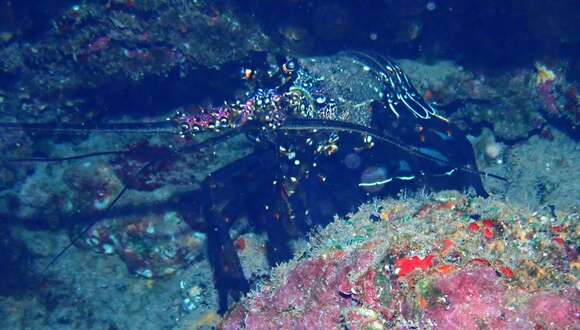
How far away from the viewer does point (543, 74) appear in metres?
6.27

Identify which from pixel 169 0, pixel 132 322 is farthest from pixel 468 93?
pixel 132 322

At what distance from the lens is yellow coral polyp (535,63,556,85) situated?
6242 mm

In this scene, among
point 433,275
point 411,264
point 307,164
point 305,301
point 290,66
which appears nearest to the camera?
point 433,275

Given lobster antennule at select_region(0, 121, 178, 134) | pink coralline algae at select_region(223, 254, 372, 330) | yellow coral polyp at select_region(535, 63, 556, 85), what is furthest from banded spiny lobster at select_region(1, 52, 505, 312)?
yellow coral polyp at select_region(535, 63, 556, 85)

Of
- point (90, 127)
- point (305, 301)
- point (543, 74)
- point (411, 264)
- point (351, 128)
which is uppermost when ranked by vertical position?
point (543, 74)

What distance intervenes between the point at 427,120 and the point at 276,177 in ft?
8.70

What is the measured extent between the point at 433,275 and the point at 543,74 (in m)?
5.31

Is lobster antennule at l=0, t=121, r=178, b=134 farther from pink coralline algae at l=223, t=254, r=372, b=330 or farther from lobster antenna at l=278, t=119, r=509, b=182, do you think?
pink coralline algae at l=223, t=254, r=372, b=330

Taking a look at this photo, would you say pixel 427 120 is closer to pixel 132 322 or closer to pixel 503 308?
pixel 503 308

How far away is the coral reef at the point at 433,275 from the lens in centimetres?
233

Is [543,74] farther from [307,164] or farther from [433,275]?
[433,275]

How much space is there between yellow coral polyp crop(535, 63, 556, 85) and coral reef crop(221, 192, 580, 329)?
399 centimetres

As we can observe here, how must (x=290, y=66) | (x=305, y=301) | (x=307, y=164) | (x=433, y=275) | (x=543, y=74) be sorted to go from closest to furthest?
(x=433, y=275), (x=305, y=301), (x=290, y=66), (x=307, y=164), (x=543, y=74)

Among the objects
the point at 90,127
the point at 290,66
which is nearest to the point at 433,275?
the point at 290,66
